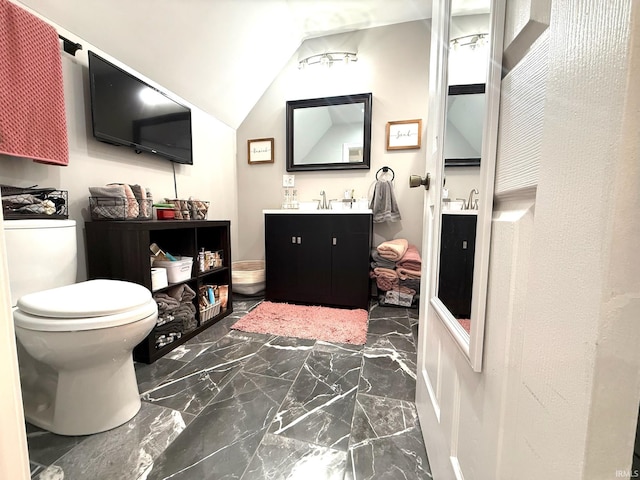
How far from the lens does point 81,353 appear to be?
913mm

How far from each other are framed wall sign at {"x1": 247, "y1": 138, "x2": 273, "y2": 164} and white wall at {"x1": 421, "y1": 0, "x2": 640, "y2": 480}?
2.54m

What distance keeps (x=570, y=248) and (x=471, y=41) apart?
70 cm

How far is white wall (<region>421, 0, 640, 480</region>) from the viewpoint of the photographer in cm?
20

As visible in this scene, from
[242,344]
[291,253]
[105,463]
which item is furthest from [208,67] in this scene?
[105,463]

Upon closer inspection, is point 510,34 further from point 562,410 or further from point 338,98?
point 338,98

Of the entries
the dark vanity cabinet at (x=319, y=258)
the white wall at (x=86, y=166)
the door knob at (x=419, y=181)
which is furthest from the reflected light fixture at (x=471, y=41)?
the white wall at (x=86, y=166)

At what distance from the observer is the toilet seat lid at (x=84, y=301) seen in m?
0.88

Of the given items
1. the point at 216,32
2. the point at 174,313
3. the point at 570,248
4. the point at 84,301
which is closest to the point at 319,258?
the point at 174,313

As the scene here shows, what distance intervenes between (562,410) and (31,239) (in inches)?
63.9

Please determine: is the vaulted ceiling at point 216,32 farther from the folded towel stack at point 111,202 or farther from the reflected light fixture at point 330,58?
the folded towel stack at point 111,202

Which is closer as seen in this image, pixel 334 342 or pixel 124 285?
pixel 124 285

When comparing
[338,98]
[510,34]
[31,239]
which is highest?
[338,98]

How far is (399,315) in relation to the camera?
2.15 metres

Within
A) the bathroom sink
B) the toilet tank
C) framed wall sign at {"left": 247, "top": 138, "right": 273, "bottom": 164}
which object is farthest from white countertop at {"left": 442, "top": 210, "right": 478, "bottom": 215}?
framed wall sign at {"left": 247, "top": 138, "right": 273, "bottom": 164}
